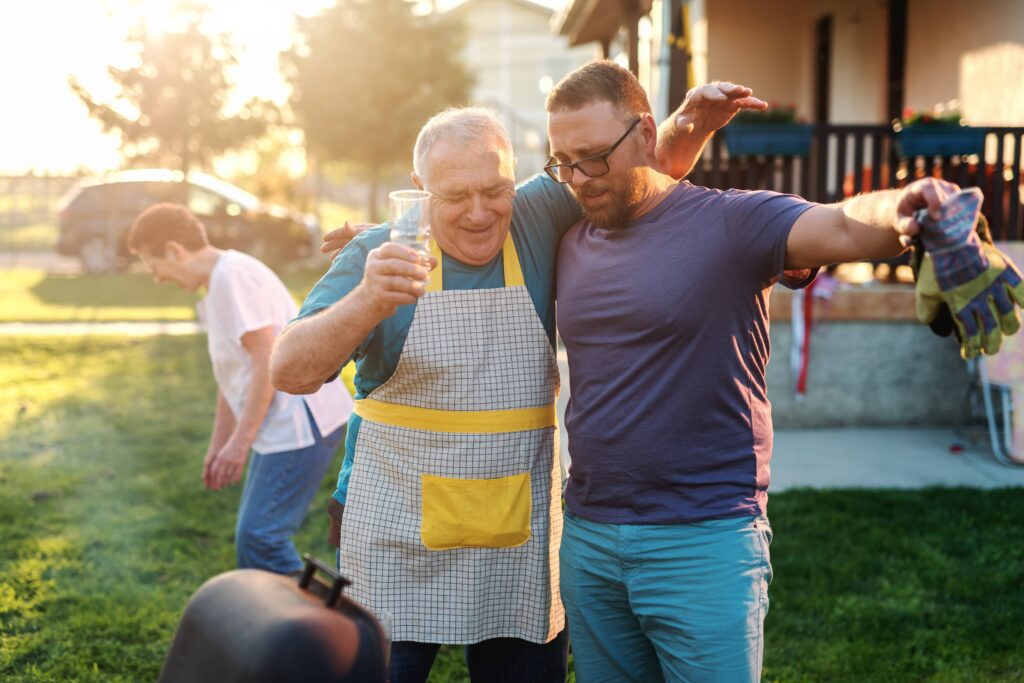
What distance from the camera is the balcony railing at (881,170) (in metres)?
7.85

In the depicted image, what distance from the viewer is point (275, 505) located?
4238mm

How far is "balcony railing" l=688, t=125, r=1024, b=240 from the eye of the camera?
7.85m

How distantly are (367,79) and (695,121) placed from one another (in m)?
23.3

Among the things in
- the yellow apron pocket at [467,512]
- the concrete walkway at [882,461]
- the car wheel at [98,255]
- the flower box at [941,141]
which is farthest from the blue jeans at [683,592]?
the car wheel at [98,255]

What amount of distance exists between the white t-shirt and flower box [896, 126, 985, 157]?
5.32 m

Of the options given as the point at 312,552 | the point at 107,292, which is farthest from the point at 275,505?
the point at 107,292

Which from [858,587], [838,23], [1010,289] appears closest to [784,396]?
[858,587]

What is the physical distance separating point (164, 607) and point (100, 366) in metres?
6.38

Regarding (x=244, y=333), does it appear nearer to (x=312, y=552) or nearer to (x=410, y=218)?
(x=312, y=552)

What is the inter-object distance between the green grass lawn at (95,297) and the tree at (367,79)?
21.8ft

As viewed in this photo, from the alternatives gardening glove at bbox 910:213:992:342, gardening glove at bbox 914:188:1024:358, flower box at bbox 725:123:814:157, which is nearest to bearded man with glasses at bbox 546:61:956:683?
gardening glove at bbox 910:213:992:342

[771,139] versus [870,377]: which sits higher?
[771,139]

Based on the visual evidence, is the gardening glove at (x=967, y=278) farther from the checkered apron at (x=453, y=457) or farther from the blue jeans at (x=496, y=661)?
the blue jeans at (x=496, y=661)

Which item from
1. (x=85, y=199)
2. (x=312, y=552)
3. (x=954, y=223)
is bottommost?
(x=312, y=552)
